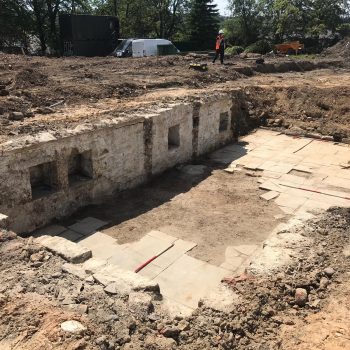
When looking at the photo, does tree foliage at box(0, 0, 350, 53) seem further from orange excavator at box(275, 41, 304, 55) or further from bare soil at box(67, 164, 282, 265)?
bare soil at box(67, 164, 282, 265)

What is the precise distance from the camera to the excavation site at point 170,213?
15.5ft

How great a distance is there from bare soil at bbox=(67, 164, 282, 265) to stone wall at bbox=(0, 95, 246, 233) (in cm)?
48

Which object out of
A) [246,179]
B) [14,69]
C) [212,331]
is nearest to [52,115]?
[246,179]

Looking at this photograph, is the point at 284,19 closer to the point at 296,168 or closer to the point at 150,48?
the point at 150,48

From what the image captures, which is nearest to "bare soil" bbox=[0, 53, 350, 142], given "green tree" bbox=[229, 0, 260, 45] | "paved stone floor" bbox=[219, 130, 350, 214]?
"paved stone floor" bbox=[219, 130, 350, 214]

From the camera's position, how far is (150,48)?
26.6 m

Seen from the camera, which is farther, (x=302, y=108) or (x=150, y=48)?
(x=150, y=48)

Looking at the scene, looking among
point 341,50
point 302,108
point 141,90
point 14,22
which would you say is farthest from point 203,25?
point 141,90

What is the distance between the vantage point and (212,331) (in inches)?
183

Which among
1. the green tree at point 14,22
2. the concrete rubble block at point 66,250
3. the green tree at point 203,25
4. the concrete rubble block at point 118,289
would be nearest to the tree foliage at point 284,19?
the green tree at point 203,25

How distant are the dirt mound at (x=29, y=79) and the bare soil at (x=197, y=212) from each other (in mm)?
5944

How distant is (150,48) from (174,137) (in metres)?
16.4

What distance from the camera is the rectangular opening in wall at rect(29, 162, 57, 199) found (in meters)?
8.60

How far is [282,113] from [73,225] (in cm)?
1088
